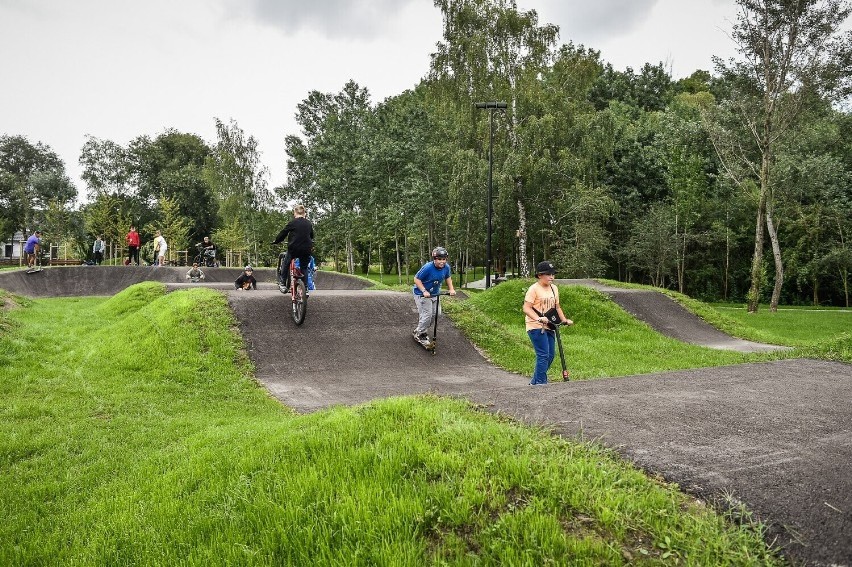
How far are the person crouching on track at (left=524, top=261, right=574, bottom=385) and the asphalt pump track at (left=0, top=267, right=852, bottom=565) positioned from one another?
2.69ft

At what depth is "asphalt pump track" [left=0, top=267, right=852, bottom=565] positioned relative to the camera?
8.74ft

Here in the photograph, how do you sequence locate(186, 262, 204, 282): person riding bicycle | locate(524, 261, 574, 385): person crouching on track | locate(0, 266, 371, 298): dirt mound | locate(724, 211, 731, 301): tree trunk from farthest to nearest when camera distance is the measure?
1. locate(724, 211, 731, 301): tree trunk
2. locate(0, 266, 371, 298): dirt mound
3. locate(186, 262, 204, 282): person riding bicycle
4. locate(524, 261, 574, 385): person crouching on track

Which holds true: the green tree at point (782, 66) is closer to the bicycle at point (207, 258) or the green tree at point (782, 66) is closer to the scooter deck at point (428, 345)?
the scooter deck at point (428, 345)

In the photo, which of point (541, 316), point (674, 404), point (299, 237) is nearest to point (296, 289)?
point (299, 237)

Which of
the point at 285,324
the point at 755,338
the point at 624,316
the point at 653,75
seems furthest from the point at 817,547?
the point at 653,75

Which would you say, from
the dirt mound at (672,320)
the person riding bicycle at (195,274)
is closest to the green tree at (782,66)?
the dirt mound at (672,320)

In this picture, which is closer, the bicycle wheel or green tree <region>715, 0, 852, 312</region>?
the bicycle wheel

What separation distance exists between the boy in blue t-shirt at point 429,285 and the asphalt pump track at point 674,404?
1.68ft

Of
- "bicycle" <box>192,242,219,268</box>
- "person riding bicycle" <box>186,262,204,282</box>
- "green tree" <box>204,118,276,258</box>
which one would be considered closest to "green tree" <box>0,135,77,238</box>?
"green tree" <box>204,118,276,258</box>

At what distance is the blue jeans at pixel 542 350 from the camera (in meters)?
7.00

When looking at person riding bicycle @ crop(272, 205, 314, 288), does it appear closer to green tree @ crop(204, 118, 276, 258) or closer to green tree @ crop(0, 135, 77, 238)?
green tree @ crop(204, 118, 276, 258)

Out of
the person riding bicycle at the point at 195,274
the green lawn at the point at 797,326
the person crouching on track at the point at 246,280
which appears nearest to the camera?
the person crouching on track at the point at 246,280

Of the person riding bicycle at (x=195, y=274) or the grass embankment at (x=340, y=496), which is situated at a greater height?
the person riding bicycle at (x=195, y=274)

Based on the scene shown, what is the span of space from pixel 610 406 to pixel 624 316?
12644 mm
